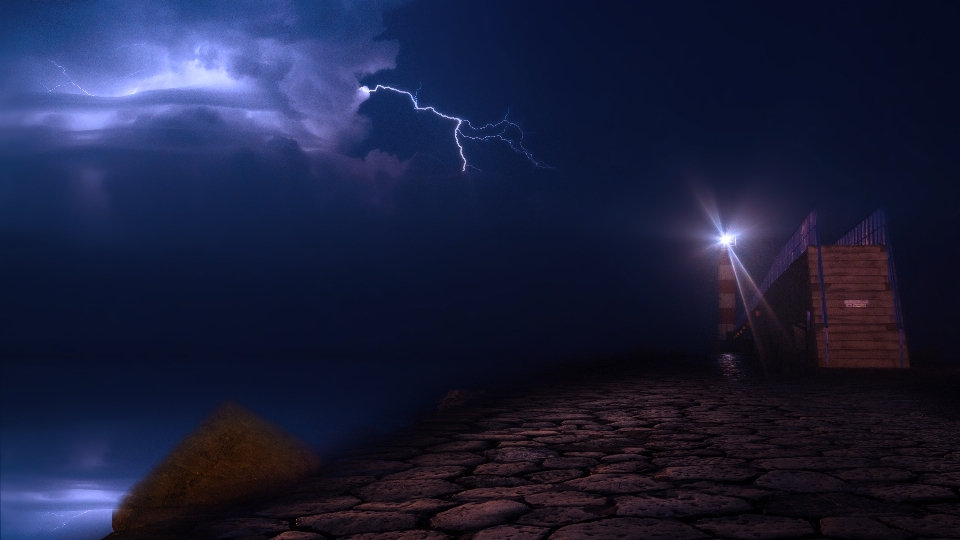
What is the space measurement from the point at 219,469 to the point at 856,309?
551 inches

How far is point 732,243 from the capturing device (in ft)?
98.4

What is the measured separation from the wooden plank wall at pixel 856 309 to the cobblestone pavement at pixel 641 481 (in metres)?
8.28

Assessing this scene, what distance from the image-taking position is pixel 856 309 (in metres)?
13.4

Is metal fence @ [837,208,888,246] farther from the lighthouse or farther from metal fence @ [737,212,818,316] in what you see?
the lighthouse

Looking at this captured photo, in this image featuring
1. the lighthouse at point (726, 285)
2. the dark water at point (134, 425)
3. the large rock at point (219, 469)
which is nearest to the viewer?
the large rock at point (219, 469)

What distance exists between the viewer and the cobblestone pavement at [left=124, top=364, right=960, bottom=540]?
226 centimetres

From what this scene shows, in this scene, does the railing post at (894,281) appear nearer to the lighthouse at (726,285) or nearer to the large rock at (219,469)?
the large rock at (219,469)

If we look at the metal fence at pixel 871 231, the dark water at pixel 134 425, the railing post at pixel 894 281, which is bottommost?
the dark water at pixel 134 425

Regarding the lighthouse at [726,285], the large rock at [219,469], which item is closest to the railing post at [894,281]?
the large rock at [219,469]

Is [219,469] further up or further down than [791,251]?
further down

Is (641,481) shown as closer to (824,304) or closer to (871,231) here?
(824,304)

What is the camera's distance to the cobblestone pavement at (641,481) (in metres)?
2.26

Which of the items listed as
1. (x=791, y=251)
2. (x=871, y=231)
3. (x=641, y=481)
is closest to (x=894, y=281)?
(x=871, y=231)

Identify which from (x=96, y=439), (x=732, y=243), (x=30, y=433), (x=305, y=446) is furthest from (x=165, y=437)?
(x=732, y=243)
